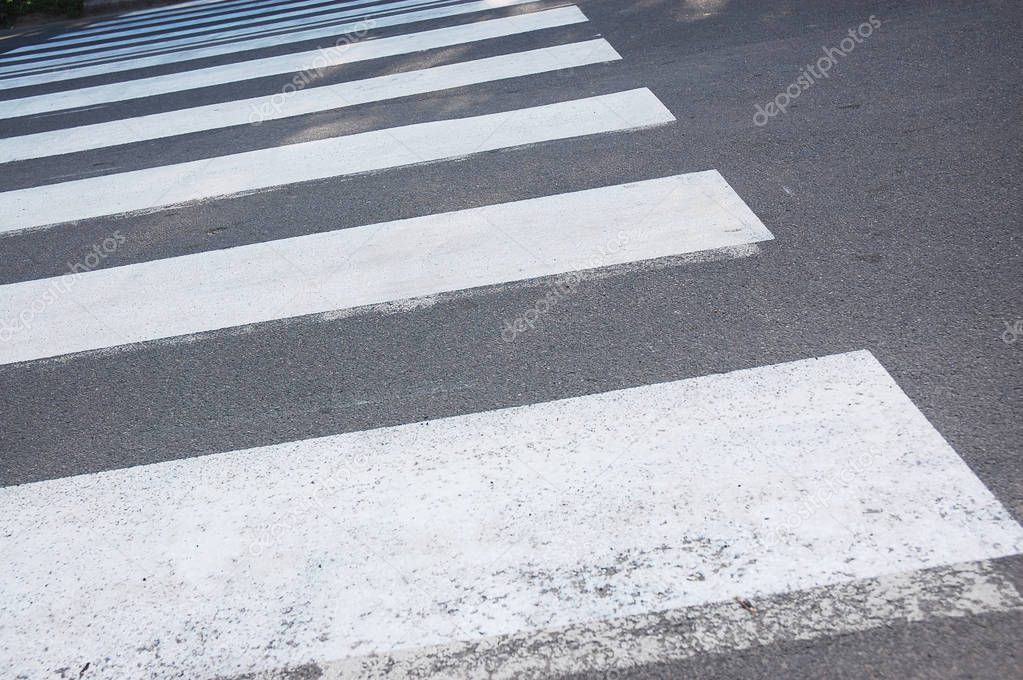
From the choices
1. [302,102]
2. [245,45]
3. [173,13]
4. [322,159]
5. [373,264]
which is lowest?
[373,264]

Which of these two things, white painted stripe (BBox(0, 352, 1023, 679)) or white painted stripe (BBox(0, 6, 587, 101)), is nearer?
white painted stripe (BBox(0, 352, 1023, 679))

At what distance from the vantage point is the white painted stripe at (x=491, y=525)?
6.67 ft

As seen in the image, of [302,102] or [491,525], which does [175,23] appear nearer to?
[302,102]

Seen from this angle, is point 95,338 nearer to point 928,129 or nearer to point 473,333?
point 473,333

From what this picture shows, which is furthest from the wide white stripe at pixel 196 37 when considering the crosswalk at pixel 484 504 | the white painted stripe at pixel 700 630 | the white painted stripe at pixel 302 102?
the white painted stripe at pixel 700 630

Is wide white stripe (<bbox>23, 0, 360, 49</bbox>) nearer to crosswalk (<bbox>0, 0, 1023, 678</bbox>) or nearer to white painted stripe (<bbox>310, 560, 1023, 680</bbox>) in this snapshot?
crosswalk (<bbox>0, 0, 1023, 678</bbox>)

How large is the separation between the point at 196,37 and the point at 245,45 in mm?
1748

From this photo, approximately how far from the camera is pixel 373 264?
3.82m

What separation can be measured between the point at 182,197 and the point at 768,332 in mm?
3466

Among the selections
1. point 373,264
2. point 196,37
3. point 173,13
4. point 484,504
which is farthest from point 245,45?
point 484,504

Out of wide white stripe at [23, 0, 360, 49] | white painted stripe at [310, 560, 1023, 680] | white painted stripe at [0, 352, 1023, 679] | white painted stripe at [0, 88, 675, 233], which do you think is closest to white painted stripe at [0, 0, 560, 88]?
wide white stripe at [23, 0, 360, 49]

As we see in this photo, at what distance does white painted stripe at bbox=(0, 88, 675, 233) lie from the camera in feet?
16.1

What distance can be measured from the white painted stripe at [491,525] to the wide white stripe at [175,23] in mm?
9485

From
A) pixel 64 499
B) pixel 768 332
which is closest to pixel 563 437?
pixel 768 332
